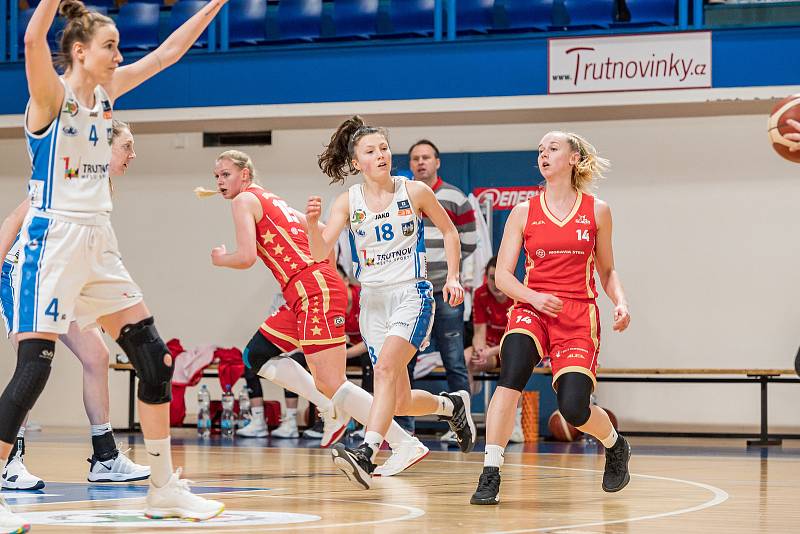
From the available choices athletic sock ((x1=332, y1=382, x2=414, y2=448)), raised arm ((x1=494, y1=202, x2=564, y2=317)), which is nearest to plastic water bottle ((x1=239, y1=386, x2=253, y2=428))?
athletic sock ((x1=332, y1=382, x2=414, y2=448))

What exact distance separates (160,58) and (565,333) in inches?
77.8

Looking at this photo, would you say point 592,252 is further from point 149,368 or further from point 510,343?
point 149,368

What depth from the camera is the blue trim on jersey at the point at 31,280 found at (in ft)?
12.1

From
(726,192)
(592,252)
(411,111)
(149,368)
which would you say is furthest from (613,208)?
(149,368)

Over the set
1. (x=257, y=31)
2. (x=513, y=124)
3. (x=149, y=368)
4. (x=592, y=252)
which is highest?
(x=257, y=31)

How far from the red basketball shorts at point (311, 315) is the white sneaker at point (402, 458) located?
0.66 meters

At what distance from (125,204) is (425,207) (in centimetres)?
703

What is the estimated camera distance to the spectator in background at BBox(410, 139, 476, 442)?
8.38 meters

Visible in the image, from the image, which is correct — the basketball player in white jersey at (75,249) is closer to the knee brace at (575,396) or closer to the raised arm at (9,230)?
the raised arm at (9,230)

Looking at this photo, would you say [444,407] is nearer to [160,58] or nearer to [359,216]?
[359,216]

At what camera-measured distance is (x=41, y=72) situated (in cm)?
361

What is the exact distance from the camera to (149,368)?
13.0 feet

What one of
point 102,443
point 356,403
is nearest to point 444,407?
point 356,403

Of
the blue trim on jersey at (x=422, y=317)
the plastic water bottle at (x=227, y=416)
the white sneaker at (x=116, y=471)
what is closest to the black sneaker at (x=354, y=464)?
the blue trim on jersey at (x=422, y=317)
